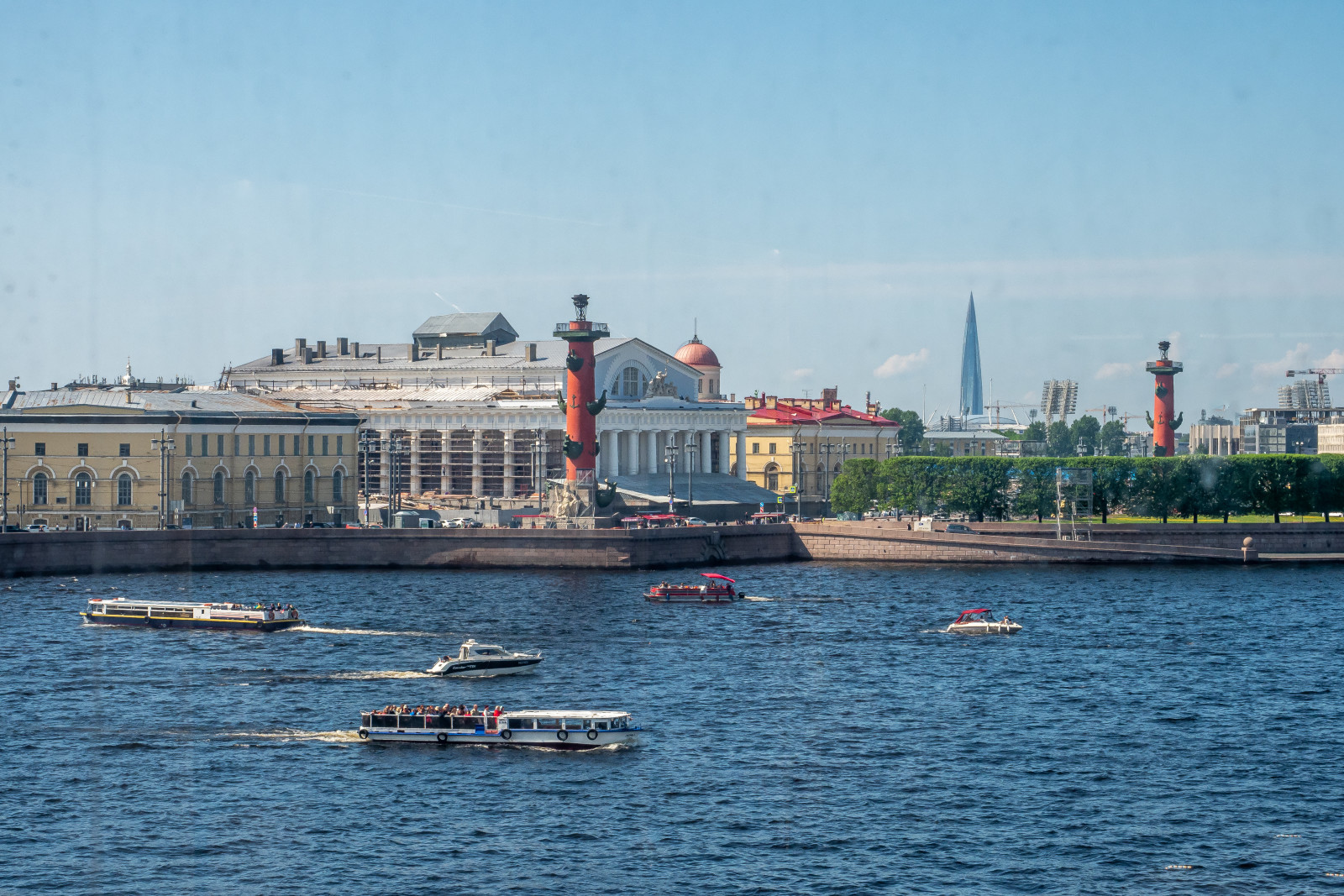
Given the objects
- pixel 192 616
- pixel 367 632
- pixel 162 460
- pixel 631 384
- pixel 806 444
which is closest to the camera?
pixel 367 632

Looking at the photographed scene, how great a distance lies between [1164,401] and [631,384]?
1732 inches

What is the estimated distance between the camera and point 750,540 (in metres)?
90.8

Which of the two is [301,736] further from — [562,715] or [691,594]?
[691,594]

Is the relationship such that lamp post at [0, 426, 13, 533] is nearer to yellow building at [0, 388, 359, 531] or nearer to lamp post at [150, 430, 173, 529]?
yellow building at [0, 388, 359, 531]

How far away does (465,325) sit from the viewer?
12925 centimetres

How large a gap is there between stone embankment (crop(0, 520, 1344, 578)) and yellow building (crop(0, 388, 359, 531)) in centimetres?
574

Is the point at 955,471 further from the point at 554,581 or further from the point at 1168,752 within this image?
the point at 1168,752

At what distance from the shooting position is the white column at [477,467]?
113 m

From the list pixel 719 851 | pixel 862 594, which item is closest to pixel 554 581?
pixel 862 594

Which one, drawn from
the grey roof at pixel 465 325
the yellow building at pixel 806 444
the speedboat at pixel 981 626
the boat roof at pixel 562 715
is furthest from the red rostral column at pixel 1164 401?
the boat roof at pixel 562 715

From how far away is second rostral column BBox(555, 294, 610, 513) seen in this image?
93875 mm

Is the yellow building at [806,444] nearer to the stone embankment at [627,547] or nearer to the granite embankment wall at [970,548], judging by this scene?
the stone embankment at [627,547]

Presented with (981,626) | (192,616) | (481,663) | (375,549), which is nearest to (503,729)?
(481,663)

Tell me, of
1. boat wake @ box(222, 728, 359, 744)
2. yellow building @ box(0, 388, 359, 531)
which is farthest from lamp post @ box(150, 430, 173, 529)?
boat wake @ box(222, 728, 359, 744)
